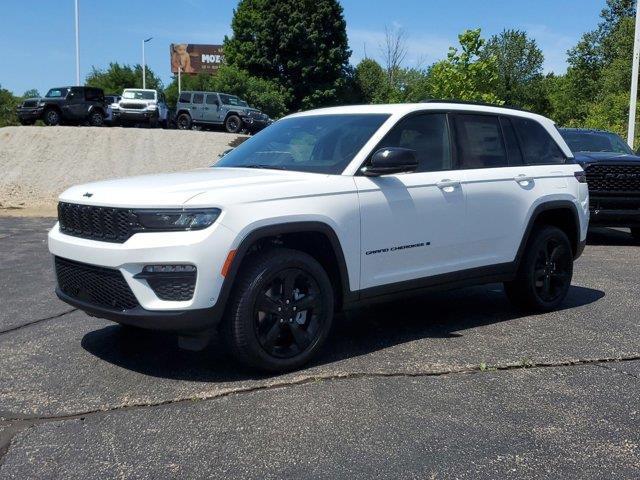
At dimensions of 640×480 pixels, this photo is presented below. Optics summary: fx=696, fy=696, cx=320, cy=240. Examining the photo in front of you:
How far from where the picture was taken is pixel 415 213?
5.14 metres

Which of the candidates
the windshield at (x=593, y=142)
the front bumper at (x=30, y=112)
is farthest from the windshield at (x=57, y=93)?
the windshield at (x=593, y=142)

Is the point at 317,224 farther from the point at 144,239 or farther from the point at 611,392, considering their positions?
the point at 611,392

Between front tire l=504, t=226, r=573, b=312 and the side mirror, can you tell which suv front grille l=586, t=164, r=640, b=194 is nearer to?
front tire l=504, t=226, r=573, b=312

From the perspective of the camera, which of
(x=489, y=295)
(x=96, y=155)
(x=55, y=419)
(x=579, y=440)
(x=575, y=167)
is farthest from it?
(x=96, y=155)

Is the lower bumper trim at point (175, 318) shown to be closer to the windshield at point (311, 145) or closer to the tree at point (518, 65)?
the windshield at point (311, 145)

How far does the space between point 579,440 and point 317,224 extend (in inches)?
79.3

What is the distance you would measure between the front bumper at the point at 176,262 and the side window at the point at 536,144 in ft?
10.7

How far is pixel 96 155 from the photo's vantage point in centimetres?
2838

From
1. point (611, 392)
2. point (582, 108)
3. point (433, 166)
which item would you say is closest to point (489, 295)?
point (433, 166)

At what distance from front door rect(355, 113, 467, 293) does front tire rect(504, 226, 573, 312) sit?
37.0 inches

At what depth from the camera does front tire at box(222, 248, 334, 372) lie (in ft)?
14.1

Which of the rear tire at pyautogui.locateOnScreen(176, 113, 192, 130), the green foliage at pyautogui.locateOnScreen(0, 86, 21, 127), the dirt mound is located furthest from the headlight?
the green foliage at pyautogui.locateOnScreen(0, 86, 21, 127)

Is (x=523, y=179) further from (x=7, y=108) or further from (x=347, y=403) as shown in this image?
(x=7, y=108)

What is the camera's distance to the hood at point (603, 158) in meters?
10.8
